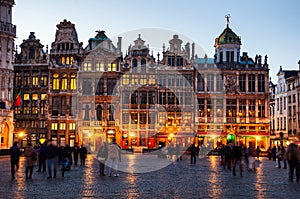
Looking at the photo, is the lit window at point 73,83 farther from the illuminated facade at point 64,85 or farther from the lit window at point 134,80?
the lit window at point 134,80

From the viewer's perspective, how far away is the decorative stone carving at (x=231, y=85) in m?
68.2

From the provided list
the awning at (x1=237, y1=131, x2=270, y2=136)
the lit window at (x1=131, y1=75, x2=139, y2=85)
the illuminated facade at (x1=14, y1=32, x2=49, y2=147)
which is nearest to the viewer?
the illuminated facade at (x1=14, y1=32, x2=49, y2=147)

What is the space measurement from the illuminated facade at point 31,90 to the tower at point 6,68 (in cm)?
Result: 1010

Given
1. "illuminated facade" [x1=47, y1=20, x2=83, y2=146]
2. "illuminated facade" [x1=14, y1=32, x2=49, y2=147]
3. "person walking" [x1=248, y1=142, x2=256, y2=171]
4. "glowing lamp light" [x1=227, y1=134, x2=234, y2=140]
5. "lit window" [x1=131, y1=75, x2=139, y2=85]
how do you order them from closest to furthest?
"person walking" [x1=248, y1=142, x2=256, y2=171] < "glowing lamp light" [x1=227, y1=134, x2=234, y2=140] < "illuminated facade" [x1=14, y1=32, x2=49, y2=147] < "illuminated facade" [x1=47, y1=20, x2=83, y2=146] < "lit window" [x1=131, y1=75, x2=139, y2=85]

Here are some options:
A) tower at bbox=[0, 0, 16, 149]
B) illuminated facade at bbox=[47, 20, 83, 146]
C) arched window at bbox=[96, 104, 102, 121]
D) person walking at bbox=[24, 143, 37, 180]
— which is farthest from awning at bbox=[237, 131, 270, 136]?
person walking at bbox=[24, 143, 37, 180]

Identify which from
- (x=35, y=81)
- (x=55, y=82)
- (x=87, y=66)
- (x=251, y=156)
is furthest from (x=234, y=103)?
(x=251, y=156)

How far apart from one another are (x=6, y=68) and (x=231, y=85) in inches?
1210

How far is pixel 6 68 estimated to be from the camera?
54656mm

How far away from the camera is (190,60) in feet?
226

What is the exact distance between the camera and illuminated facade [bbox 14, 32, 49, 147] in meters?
65.8

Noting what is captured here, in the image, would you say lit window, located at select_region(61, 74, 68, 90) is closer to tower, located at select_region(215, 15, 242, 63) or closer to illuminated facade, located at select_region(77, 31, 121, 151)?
illuminated facade, located at select_region(77, 31, 121, 151)

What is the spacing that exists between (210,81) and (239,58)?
561cm

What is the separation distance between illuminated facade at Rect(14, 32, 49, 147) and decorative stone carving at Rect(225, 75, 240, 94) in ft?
81.8

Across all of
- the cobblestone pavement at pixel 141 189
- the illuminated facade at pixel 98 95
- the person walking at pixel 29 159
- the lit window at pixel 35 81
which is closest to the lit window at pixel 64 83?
the illuminated facade at pixel 98 95
